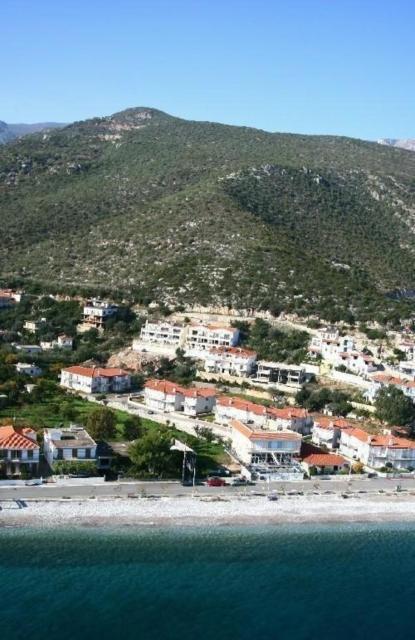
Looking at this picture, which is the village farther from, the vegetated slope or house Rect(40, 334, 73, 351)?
the vegetated slope

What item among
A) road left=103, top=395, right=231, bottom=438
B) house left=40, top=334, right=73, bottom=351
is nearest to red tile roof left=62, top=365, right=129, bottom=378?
road left=103, top=395, right=231, bottom=438

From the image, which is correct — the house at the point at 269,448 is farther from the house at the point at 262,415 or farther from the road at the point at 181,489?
the house at the point at 262,415

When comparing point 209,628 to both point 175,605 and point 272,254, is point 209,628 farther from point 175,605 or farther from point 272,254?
point 272,254

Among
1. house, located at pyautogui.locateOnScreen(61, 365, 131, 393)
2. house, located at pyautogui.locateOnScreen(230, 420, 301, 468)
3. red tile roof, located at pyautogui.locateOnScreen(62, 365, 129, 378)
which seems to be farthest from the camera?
red tile roof, located at pyautogui.locateOnScreen(62, 365, 129, 378)

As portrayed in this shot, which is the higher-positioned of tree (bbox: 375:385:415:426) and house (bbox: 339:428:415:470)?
tree (bbox: 375:385:415:426)

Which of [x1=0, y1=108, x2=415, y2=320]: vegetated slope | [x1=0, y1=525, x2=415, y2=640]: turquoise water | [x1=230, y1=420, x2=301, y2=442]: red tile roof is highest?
[x1=0, y1=108, x2=415, y2=320]: vegetated slope

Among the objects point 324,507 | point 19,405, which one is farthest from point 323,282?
point 324,507

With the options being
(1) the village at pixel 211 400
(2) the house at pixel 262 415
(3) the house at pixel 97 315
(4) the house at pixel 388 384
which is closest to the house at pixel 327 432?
(1) the village at pixel 211 400
